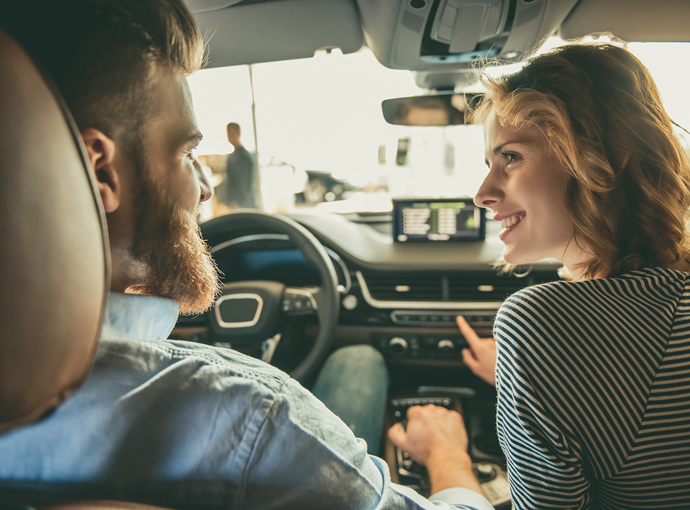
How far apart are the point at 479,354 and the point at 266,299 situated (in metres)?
0.99

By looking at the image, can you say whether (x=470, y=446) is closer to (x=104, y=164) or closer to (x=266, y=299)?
(x=266, y=299)

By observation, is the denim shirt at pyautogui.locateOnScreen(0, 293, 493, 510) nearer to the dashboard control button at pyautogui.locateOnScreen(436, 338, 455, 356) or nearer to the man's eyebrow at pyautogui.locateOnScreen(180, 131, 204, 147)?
the man's eyebrow at pyautogui.locateOnScreen(180, 131, 204, 147)

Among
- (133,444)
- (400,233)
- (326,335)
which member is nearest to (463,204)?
(400,233)

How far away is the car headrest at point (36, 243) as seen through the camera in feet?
1.20

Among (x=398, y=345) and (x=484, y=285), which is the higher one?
(x=484, y=285)

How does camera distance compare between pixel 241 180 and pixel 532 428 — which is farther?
pixel 241 180

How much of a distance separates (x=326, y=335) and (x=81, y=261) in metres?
1.53

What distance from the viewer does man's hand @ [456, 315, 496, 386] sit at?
6.25 feet

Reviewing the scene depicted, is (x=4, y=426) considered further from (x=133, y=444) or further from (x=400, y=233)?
(x=400, y=233)

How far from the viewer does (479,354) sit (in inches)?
79.9

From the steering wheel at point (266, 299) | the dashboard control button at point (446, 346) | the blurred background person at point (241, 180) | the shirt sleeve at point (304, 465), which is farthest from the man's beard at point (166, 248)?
the blurred background person at point (241, 180)

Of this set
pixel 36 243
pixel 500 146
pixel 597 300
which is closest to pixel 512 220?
pixel 500 146

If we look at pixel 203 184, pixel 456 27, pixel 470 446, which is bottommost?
pixel 470 446

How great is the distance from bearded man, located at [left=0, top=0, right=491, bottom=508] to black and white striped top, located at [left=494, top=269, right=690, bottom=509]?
0.89ft
